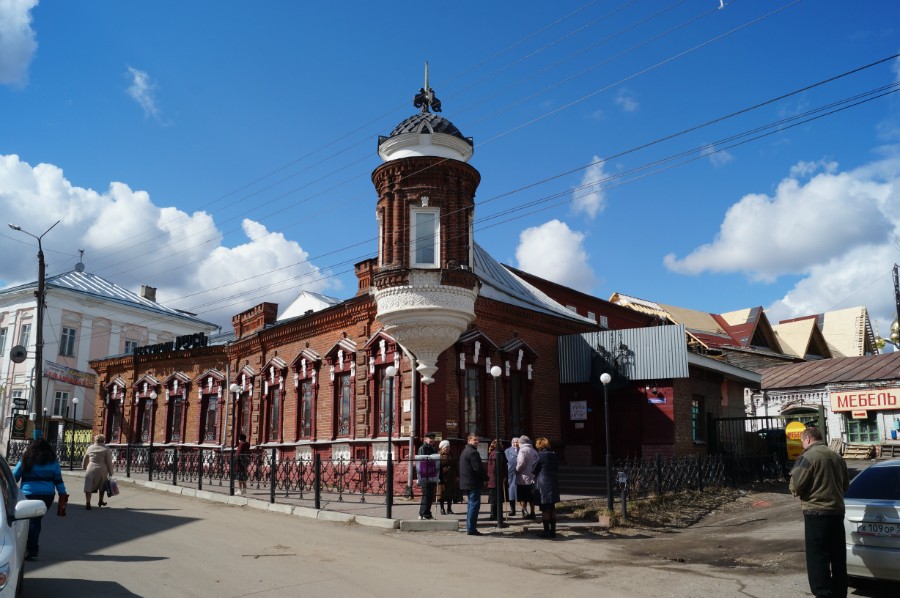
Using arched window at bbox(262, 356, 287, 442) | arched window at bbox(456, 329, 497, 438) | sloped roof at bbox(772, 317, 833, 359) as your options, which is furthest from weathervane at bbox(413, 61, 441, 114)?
sloped roof at bbox(772, 317, 833, 359)

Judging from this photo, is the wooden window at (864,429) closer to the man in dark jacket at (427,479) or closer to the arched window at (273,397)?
the arched window at (273,397)

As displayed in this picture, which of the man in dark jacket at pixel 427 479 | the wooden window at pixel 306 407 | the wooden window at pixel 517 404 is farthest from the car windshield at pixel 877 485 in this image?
the wooden window at pixel 306 407

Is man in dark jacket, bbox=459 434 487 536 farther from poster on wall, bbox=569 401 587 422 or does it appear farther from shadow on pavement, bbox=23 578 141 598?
poster on wall, bbox=569 401 587 422

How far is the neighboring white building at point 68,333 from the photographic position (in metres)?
45.7

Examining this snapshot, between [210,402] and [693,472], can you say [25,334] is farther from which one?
[693,472]

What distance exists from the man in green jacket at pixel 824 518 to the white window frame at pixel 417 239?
43.9 feet

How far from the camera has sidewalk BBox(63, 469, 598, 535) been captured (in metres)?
14.2

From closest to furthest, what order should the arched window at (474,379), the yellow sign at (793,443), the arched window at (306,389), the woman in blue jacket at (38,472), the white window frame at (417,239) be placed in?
the woman in blue jacket at (38,472) → the white window frame at (417,239) → the arched window at (474,379) → the arched window at (306,389) → the yellow sign at (793,443)

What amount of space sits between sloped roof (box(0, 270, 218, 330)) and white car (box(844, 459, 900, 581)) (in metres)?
48.2

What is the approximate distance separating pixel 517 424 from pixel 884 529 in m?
15.2

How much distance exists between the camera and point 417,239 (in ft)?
67.5

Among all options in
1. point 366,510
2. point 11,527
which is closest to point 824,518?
point 11,527

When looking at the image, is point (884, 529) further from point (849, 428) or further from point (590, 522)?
point (849, 428)

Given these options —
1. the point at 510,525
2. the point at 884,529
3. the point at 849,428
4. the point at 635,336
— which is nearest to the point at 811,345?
the point at 849,428
